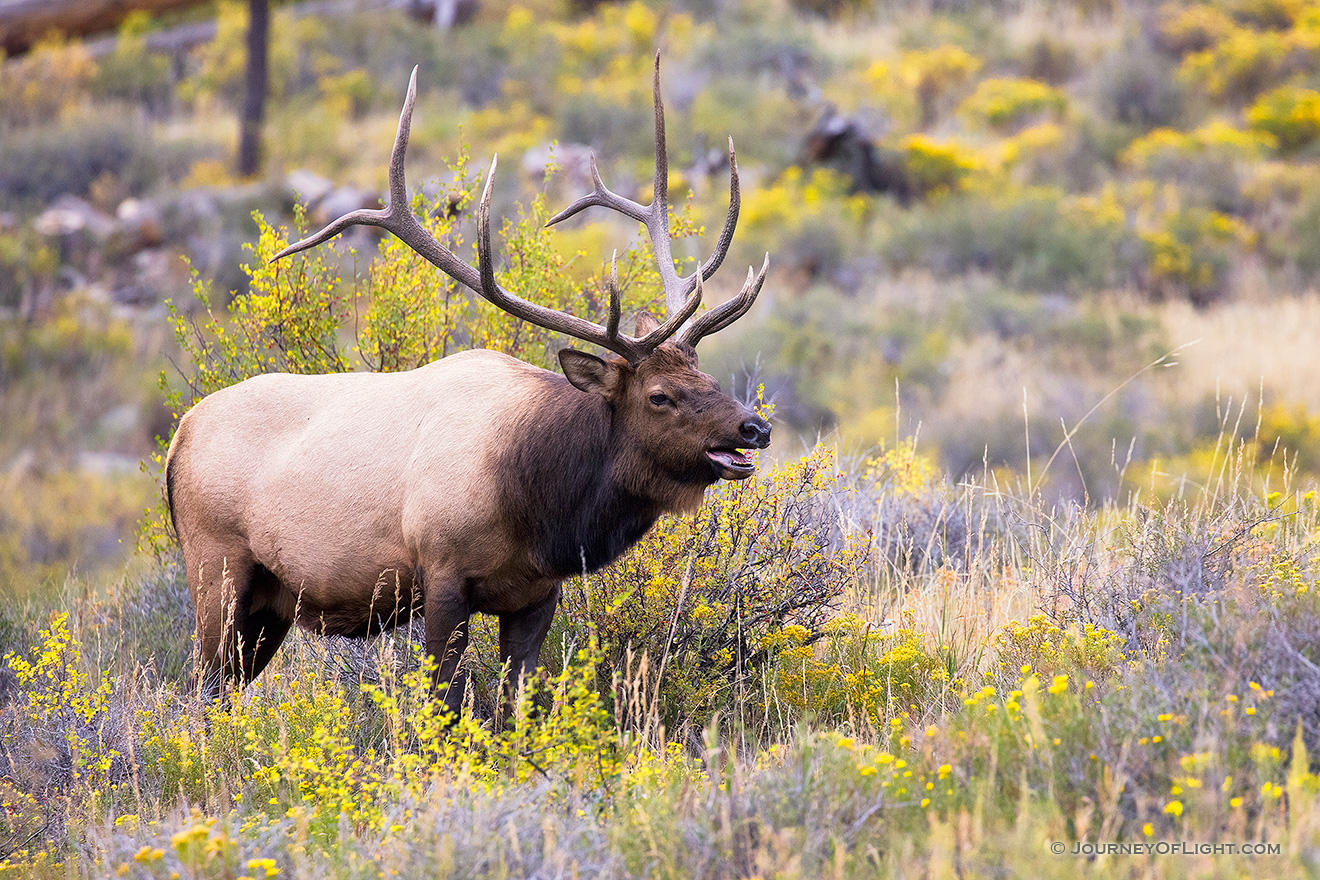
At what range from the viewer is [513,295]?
5.10 meters

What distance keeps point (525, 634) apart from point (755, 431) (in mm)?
1410

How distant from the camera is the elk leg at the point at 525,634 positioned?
17.1 feet

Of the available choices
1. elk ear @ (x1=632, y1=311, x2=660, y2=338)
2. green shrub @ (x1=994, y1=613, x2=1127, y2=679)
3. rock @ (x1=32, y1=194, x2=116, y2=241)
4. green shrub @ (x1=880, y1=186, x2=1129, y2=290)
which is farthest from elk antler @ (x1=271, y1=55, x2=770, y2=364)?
rock @ (x1=32, y1=194, x2=116, y2=241)

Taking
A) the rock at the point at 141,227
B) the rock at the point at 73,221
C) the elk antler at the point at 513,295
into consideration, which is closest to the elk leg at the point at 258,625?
the elk antler at the point at 513,295

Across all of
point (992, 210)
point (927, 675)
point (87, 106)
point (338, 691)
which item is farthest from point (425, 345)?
point (87, 106)

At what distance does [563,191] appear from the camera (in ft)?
66.0

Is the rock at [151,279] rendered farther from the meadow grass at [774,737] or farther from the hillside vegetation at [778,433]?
the meadow grass at [774,737]

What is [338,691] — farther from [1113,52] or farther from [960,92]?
[1113,52]

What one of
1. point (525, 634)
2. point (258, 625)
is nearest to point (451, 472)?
point (525, 634)

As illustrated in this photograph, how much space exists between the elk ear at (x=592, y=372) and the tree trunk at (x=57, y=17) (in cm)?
2491

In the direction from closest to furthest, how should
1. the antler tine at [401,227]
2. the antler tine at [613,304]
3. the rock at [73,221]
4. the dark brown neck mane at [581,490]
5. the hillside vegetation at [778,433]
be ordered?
1. the hillside vegetation at [778,433]
2. the antler tine at [613,304]
3. the dark brown neck mane at [581,490]
4. the antler tine at [401,227]
5. the rock at [73,221]

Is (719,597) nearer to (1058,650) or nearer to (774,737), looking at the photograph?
(774,737)

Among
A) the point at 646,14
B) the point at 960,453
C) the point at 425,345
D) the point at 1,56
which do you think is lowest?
the point at 960,453

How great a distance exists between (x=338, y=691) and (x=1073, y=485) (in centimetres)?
1004
